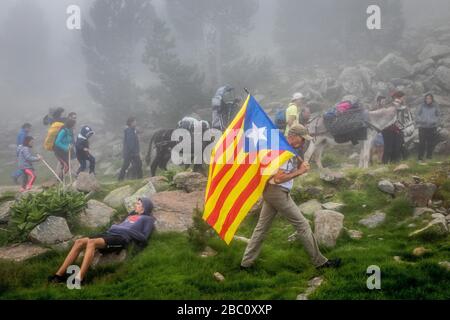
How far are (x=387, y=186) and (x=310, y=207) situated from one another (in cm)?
200

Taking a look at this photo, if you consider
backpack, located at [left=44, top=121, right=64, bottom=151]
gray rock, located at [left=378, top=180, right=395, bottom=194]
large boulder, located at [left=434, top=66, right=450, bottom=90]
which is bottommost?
gray rock, located at [left=378, top=180, right=395, bottom=194]

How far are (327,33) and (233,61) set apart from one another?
11.4m

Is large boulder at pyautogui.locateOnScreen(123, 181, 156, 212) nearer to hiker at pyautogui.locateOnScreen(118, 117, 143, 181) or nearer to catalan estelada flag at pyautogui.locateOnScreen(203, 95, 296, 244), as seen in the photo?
catalan estelada flag at pyautogui.locateOnScreen(203, 95, 296, 244)

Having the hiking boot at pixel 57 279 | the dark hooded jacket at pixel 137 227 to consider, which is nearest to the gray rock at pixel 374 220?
the dark hooded jacket at pixel 137 227

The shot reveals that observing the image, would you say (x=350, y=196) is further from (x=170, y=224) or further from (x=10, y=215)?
(x=10, y=215)

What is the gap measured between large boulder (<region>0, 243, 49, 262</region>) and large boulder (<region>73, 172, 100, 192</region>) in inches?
121

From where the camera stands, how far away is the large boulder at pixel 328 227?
7702 millimetres

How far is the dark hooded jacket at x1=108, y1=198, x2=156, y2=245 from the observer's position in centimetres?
771

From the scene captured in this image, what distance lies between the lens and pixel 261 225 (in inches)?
267

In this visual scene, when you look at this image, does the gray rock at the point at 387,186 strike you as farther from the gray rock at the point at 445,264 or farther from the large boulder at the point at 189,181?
the large boulder at the point at 189,181

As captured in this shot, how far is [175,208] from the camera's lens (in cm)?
955

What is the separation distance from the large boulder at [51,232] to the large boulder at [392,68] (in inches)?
936

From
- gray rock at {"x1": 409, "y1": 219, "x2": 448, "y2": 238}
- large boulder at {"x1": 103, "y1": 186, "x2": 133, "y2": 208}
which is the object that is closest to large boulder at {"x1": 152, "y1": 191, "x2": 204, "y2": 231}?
large boulder at {"x1": 103, "y1": 186, "x2": 133, "y2": 208}

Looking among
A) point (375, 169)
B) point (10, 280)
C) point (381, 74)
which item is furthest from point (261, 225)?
point (381, 74)
